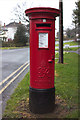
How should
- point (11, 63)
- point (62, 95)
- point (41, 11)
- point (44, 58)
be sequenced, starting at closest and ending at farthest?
point (41, 11) < point (44, 58) < point (62, 95) < point (11, 63)

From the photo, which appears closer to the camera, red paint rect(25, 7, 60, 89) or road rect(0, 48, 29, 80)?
red paint rect(25, 7, 60, 89)

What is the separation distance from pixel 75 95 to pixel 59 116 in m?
1.35

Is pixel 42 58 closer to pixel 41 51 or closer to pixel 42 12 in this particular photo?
pixel 41 51

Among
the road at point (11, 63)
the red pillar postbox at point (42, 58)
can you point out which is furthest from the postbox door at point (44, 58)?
the road at point (11, 63)

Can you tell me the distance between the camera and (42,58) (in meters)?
3.86

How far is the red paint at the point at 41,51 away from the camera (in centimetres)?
379

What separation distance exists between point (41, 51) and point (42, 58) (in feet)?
0.47

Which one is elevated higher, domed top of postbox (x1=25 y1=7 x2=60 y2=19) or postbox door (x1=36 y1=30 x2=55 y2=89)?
domed top of postbox (x1=25 y1=7 x2=60 y2=19)

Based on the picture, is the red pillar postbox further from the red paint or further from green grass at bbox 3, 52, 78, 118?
green grass at bbox 3, 52, 78, 118

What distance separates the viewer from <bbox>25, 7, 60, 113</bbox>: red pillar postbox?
150 inches

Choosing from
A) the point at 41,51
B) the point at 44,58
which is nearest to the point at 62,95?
the point at 44,58

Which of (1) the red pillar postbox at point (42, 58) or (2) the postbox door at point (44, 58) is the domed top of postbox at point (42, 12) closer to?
(1) the red pillar postbox at point (42, 58)

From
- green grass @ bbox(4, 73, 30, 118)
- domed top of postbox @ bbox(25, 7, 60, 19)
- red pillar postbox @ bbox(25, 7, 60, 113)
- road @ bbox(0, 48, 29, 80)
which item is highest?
domed top of postbox @ bbox(25, 7, 60, 19)

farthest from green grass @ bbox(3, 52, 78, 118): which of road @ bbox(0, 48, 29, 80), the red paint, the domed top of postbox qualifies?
road @ bbox(0, 48, 29, 80)
